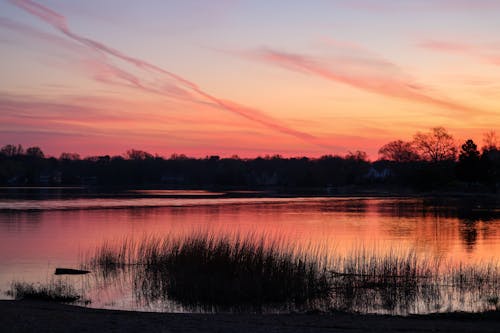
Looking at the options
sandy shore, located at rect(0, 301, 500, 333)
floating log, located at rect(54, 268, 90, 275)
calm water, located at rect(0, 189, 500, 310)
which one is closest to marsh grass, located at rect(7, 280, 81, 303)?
calm water, located at rect(0, 189, 500, 310)

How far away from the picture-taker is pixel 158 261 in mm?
24781

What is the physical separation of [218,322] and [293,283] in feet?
21.1

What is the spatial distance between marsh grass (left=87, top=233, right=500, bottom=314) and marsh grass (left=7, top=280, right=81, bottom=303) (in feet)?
7.14

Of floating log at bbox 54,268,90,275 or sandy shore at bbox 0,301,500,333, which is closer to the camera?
sandy shore at bbox 0,301,500,333

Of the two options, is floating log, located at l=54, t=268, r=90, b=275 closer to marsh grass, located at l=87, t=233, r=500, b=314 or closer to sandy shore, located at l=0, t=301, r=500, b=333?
marsh grass, located at l=87, t=233, r=500, b=314

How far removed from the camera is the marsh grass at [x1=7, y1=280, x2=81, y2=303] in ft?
62.4

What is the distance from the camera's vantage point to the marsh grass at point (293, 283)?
18.9 meters

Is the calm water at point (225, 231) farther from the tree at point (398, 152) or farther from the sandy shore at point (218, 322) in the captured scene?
the tree at point (398, 152)

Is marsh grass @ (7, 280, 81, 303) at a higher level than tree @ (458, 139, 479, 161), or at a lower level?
lower

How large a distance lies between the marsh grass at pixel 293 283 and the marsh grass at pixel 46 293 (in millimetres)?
2176

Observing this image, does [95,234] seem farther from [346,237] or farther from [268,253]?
[268,253]

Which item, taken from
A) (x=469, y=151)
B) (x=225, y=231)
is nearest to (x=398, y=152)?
(x=469, y=151)

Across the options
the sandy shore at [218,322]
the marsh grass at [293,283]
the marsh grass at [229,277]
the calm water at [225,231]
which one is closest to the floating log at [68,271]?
the calm water at [225,231]

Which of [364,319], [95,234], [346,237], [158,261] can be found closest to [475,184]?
[346,237]
